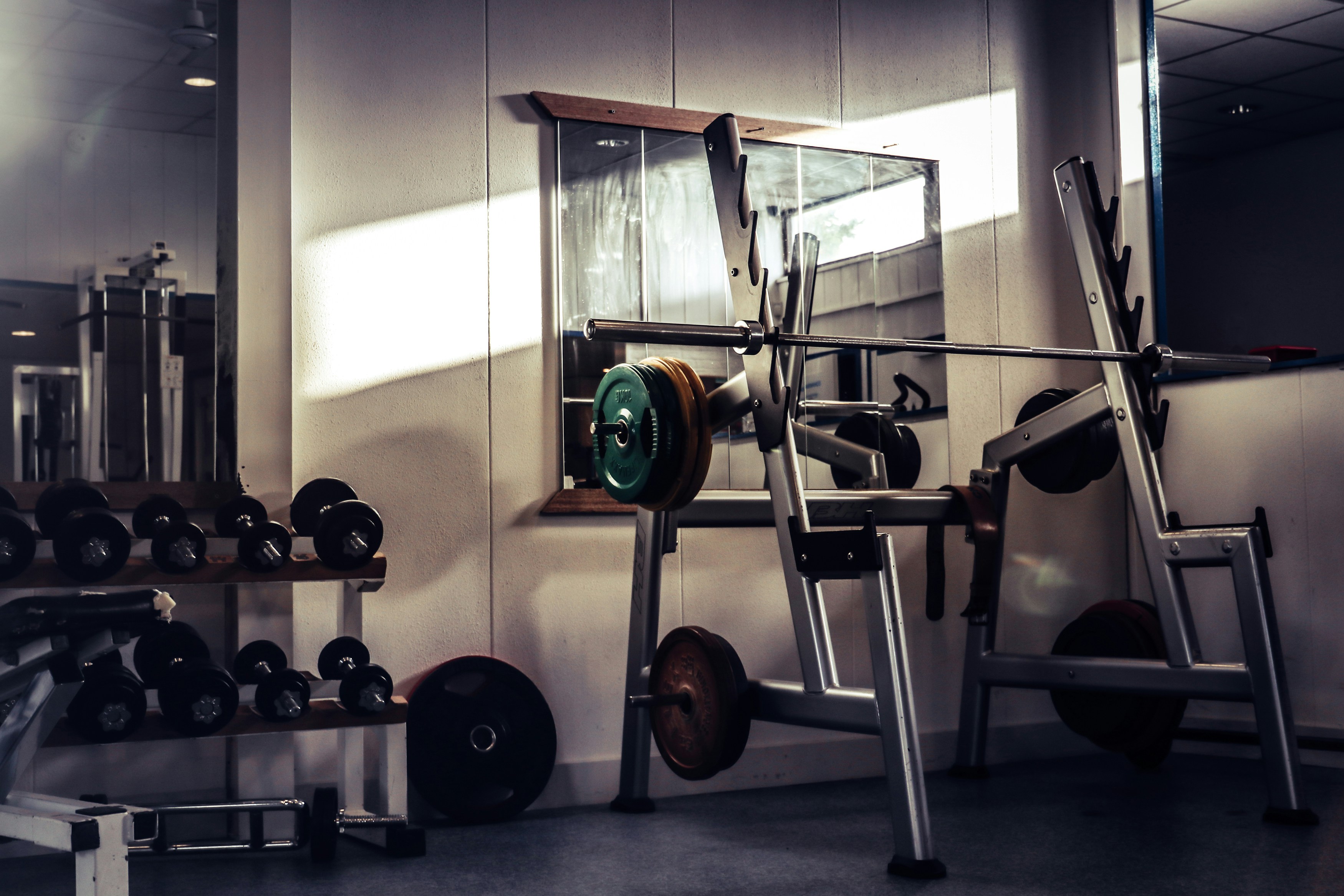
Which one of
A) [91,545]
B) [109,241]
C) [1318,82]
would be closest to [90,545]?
[91,545]

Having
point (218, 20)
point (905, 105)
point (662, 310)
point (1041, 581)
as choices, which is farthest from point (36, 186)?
point (1041, 581)

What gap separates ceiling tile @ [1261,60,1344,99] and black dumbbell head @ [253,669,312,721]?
4.66 meters

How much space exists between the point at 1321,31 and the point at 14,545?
15.8 ft

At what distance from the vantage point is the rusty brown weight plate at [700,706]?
2.47 m

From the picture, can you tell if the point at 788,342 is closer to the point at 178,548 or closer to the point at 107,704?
Answer: the point at 178,548

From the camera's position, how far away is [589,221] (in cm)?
332

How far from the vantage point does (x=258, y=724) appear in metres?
2.48

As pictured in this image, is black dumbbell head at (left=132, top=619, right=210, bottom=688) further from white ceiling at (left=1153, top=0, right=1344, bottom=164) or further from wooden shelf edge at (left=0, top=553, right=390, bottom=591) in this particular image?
white ceiling at (left=1153, top=0, right=1344, bottom=164)

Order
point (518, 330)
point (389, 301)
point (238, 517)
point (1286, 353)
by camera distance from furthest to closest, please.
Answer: point (1286, 353)
point (518, 330)
point (389, 301)
point (238, 517)

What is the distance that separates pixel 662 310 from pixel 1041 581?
1.62 m

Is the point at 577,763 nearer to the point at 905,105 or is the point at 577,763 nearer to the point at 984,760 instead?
the point at 984,760

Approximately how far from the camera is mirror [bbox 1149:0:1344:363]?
16.2ft

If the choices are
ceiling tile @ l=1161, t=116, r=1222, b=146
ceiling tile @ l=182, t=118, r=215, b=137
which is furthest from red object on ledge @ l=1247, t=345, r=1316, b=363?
ceiling tile @ l=182, t=118, r=215, b=137

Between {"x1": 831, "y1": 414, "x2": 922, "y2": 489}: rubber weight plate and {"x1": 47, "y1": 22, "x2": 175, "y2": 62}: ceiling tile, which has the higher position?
{"x1": 47, "y1": 22, "x2": 175, "y2": 62}: ceiling tile
